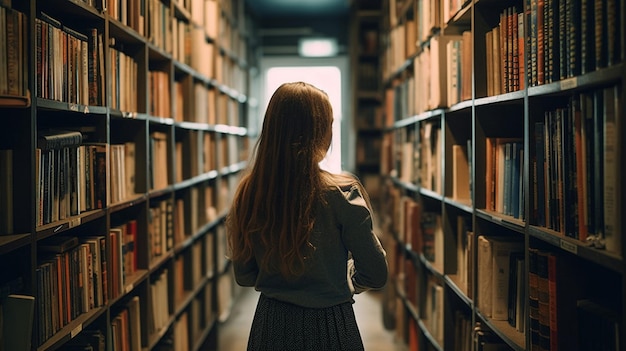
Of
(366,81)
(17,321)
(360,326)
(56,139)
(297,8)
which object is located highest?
(297,8)

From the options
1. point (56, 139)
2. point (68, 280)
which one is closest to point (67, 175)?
point (56, 139)

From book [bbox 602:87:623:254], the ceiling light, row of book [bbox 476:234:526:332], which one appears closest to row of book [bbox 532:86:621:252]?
book [bbox 602:87:623:254]

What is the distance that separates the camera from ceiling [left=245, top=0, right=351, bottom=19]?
6.50m

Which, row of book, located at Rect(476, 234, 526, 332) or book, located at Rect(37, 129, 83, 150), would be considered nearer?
book, located at Rect(37, 129, 83, 150)

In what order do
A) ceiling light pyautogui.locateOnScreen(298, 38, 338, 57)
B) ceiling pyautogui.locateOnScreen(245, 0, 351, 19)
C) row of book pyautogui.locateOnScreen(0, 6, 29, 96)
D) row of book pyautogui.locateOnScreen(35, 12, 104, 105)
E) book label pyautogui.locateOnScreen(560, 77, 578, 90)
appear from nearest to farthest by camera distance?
book label pyautogui.locateOnScreen(560, 77, 578, 90), row of book pyautogui.locateOnScreen(0, 6, 29, 96), row of book pyautogui.locateOnScreen(35, 12, 104, 105), ceiling pyautogui.locateOnScreen(245, 0, 351, 19), ceiling light pyautogui.locateOnScreen(298, 38, 338, 57)

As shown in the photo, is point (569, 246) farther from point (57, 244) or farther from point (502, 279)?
point (57, 244)

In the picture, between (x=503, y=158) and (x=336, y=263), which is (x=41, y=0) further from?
(x=503, y=158)

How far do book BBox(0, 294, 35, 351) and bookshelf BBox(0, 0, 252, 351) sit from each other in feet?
0.05

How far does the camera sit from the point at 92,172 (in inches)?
83.2

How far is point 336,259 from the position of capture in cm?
182

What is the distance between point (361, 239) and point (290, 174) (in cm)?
→ 28

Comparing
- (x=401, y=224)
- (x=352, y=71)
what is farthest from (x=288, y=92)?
(x=352, y=71)

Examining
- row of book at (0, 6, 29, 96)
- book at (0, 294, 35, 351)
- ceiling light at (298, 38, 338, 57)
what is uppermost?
ceiling light at (298, 38, 338, 57)

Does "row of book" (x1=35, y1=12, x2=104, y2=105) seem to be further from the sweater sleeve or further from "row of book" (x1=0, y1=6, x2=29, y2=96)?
the sweater sleeve
